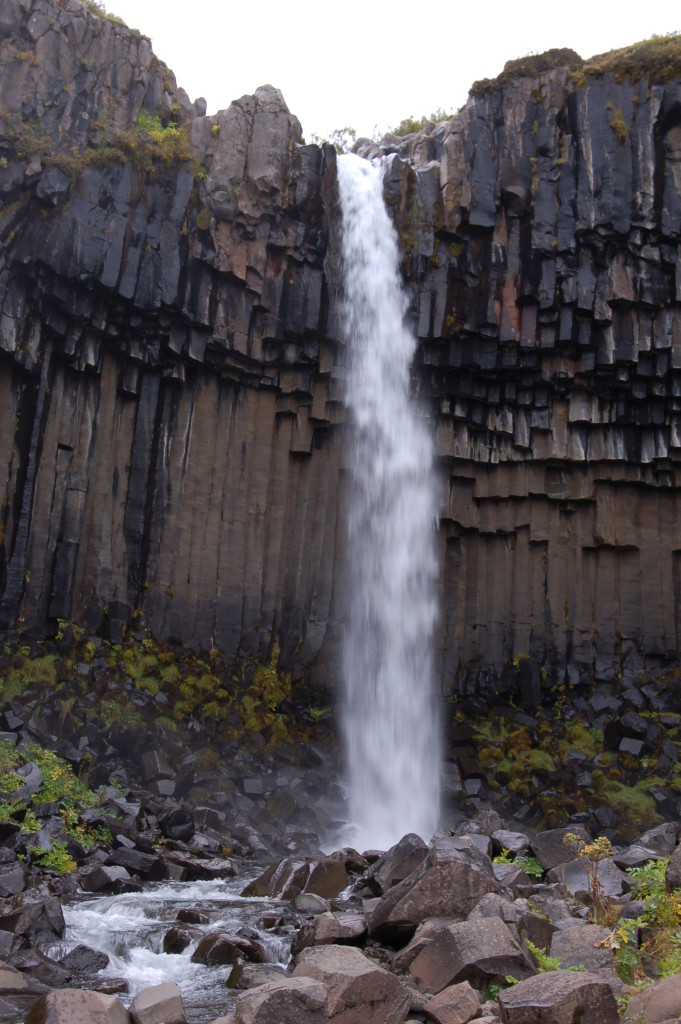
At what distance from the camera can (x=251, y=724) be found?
16.2m

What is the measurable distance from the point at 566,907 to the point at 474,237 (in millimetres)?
14370

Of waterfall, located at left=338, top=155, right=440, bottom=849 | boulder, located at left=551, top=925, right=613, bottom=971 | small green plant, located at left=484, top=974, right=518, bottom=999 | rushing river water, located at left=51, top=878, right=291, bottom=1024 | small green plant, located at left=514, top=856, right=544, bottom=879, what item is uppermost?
waterfall, located at left=338, top=155, right=440, bottom=849

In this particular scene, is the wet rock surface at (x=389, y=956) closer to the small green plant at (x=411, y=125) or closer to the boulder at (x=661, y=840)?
the boulder at (x=661, y=840)

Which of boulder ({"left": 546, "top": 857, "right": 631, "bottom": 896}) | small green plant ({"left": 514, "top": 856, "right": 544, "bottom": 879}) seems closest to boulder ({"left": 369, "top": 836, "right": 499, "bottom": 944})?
boulder ({"left": 546, "top": 857, "right": 631, "bottom": 896})

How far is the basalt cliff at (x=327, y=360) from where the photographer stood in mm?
16406

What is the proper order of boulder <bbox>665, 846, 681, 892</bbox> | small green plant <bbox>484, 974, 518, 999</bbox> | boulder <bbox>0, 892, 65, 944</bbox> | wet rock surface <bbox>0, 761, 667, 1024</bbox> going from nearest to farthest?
wet rock surface <bbox>0, 761, 667, 1024</bbox> → small green plant <bbox>484, 974, 518, 999</bbox> → boulder <bbox>665, 846, 681, 892</bbox> → boulder <bbox>0, 892, 65, 944</bbox>

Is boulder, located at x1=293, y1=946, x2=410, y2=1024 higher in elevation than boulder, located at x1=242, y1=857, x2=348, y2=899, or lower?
higher

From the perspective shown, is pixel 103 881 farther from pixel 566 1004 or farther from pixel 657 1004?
pixel 657 1004

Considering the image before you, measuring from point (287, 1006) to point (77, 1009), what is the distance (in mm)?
1224

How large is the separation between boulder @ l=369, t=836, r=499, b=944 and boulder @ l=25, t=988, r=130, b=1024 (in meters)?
2.68

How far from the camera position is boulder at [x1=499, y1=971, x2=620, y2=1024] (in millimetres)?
4598

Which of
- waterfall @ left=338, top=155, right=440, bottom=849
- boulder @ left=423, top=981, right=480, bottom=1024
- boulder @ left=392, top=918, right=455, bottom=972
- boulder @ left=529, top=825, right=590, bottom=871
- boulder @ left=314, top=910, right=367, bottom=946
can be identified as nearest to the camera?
boulder @ left=423, top=981, right=480, bottom=1024

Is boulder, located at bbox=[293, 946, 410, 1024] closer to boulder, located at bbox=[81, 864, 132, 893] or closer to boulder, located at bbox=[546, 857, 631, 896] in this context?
boulder, located at bbox=[546, 857, 631, 896]

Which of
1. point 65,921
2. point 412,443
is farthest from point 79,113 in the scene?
point 65,921
